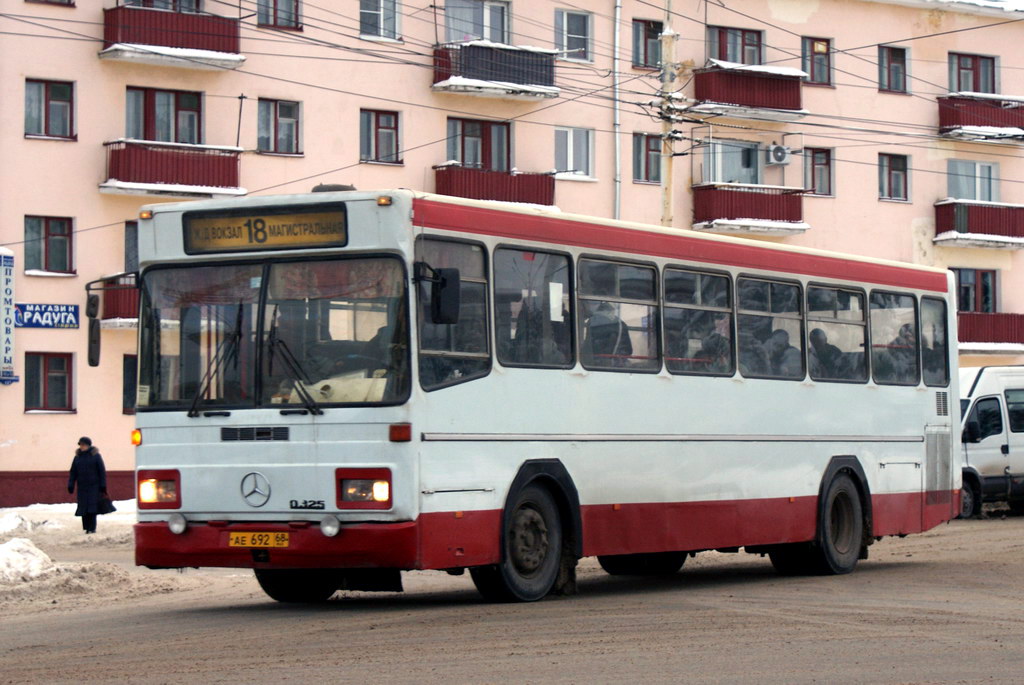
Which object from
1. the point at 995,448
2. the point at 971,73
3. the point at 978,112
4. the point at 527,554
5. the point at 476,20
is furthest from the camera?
the point at 971,73

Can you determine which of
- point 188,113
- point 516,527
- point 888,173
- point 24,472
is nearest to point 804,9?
point 888,173

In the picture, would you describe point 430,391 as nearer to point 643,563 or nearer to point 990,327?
point 643,563

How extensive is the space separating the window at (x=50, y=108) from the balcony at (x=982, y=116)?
24.2 m

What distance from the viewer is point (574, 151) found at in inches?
1702

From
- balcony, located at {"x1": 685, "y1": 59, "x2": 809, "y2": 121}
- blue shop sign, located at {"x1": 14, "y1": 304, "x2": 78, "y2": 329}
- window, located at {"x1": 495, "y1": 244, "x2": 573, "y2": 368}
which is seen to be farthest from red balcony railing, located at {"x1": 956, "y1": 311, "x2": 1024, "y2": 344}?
window, located at {"x1": 495, "y1": 244, "x2": 573, "y2": 368}

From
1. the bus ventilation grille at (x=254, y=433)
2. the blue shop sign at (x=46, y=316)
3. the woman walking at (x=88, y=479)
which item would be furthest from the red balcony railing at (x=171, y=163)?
the bus ventilation grille at (x=254, y=433)

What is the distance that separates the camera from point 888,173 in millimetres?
48969

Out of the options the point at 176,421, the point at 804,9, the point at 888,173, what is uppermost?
the point at 804,9

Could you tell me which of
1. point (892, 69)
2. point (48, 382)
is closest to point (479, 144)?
point (48, 382)

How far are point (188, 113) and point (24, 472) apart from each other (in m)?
8.08

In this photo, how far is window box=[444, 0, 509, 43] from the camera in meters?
41.2

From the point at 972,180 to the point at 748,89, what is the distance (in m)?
8.92

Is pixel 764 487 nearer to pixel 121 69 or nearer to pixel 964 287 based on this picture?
pixel 121 69

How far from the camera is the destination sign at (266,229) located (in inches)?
513
